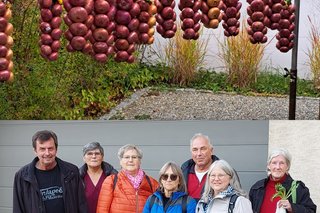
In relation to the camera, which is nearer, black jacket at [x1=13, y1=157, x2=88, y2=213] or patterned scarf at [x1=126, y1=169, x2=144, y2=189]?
black jacket at [x1=13, y1=157, x2=88, y2=213]

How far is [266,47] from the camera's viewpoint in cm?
351

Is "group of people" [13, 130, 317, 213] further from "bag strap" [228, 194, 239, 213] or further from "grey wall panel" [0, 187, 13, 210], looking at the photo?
"grey wall panel" [0, 187, 13, 210]

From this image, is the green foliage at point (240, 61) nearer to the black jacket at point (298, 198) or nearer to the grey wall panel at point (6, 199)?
the black jacket at point (298, 198)

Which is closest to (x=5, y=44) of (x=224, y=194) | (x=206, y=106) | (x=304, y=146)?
(x=224, y=194)

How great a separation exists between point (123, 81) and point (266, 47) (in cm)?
79

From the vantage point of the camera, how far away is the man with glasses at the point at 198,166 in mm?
3061

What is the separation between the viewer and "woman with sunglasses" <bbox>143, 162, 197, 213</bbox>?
9.27ft

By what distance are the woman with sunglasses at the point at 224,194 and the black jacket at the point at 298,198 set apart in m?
0.30

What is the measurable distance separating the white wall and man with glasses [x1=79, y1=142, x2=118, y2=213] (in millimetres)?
989

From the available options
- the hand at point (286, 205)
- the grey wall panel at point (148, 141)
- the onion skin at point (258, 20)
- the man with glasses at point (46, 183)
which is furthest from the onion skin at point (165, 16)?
the grey wall panel at point (148, 141)

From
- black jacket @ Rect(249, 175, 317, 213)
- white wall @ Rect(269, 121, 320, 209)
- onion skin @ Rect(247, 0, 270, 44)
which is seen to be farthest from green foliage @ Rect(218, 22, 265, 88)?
black jacket @ Rect(249, 175, 317, 213)

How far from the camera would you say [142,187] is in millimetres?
3113

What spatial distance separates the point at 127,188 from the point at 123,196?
1.6 inches

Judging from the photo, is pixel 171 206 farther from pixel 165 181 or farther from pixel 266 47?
pixel 266 47
